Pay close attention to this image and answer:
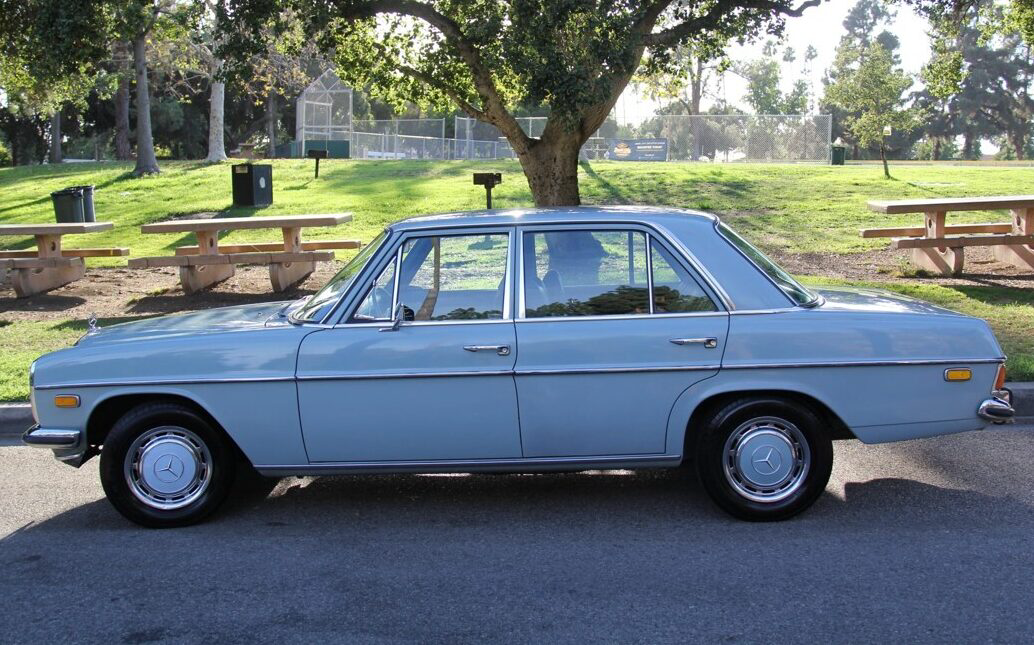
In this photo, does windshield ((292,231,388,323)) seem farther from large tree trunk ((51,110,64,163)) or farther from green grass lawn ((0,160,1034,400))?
large tree trunk ((51,110,64,163))

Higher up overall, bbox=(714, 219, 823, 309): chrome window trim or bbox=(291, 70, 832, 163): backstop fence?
bbox=(291, 70, 832, 163): backstop fence

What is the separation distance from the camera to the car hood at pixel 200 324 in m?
5.74

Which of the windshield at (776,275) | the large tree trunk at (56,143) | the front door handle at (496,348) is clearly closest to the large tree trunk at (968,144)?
the large tree trunk at (56,143)

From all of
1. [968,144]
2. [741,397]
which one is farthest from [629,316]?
[968,144]

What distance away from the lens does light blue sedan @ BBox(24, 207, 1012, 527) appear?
5.36 m

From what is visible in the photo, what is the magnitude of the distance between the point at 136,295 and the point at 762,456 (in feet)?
35.0

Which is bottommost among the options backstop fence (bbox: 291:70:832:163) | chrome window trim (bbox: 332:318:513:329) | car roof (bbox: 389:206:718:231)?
chrome window trim (bbox: 332:318:513:329)

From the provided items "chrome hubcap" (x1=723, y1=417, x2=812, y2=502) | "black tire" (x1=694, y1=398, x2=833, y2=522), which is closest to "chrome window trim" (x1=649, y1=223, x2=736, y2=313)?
"black tire" (x1=694, y1=398, x2=833, y2=522)

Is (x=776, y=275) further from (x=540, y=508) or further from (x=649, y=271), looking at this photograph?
(x=540, y=508)

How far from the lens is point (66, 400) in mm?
5551

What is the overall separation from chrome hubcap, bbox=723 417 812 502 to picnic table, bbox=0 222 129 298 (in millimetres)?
10817

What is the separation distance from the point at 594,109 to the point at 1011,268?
19.3ft

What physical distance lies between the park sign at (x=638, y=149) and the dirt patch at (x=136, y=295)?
71.6ft

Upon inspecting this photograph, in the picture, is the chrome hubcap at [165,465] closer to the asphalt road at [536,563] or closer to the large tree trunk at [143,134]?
the asphalt road at [536,563]
